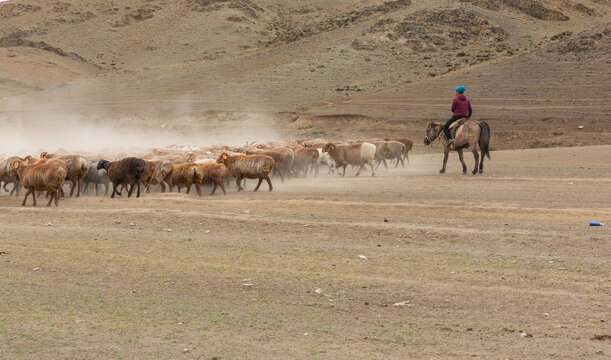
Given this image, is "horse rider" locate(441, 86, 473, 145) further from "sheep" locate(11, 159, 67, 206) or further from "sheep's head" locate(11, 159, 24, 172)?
"sheep's head" locate(11, 159, 24, 172)

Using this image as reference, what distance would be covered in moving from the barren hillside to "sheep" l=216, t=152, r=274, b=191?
2111cm

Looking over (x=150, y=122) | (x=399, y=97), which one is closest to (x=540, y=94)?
(x=399, y=97)

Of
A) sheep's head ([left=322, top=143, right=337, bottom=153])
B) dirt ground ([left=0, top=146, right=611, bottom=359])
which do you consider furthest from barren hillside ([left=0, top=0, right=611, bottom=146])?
dirt ground ([left=0, top=146, right=611, bottom=359])

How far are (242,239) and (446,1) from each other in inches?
3011

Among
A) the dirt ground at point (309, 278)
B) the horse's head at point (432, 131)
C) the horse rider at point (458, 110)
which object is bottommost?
the dirt ground at point (309, 278)

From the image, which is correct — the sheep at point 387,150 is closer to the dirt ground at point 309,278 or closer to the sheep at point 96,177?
the dirt ground at point 309,278

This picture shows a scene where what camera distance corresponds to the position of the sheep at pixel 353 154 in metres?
26.3

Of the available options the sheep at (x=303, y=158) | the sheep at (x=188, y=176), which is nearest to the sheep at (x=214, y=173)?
the sheep at (x=188, y=176)

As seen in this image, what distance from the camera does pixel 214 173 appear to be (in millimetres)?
20781

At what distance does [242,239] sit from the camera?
13656 millimetres

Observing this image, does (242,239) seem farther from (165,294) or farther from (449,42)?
(449,42)

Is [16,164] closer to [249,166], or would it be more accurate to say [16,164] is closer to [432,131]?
[249,166]

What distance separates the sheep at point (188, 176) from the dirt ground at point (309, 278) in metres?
1.72

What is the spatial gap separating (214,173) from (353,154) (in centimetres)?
715
